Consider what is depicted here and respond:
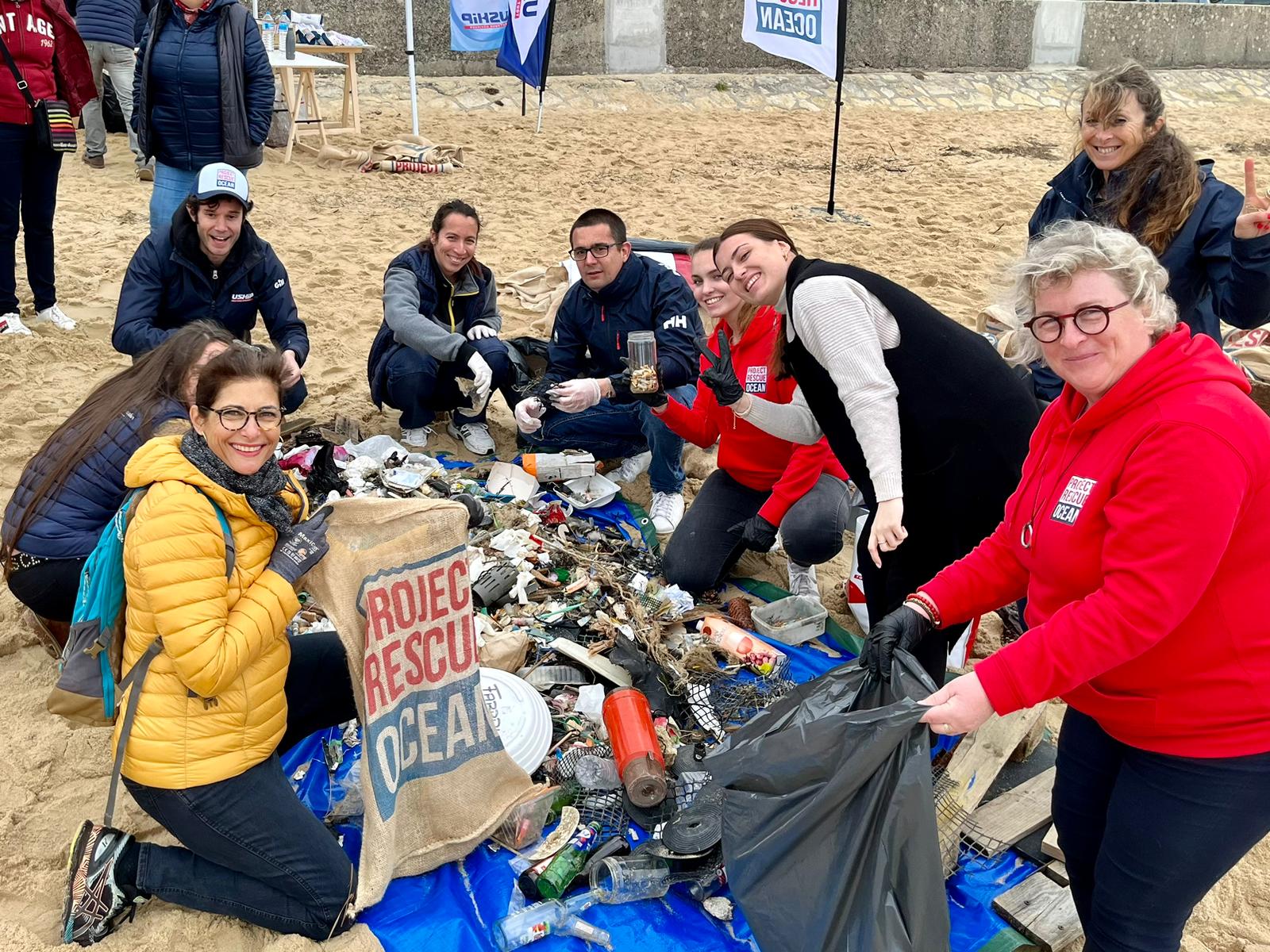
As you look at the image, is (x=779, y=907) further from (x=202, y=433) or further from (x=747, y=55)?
(x=747, y=55)

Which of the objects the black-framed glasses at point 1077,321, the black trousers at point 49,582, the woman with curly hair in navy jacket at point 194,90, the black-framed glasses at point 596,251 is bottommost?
the black trousers at point 49,582

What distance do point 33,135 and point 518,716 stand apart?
4.30m

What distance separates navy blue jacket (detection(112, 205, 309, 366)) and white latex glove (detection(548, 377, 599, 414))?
1.29 meters

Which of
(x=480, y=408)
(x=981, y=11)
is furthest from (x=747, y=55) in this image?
(x=480, y=408)

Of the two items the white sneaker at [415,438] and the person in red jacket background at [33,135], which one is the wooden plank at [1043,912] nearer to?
the white sneaker at [415,438]

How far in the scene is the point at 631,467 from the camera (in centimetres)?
488

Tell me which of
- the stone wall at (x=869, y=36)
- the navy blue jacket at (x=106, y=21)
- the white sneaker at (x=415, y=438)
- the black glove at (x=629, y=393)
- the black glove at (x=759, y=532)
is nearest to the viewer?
the black glove at (x=759, y=532)

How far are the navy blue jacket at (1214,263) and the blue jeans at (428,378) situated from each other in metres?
2.57

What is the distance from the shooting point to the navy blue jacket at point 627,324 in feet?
14.8

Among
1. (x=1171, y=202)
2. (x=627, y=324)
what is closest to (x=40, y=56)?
(x=627, y=324)

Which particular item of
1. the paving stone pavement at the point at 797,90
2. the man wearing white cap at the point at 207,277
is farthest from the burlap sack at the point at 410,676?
the paving stone pavement at the point at 797,90

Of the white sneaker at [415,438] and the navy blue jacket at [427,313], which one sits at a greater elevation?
the navy blue jacket at [427,313]

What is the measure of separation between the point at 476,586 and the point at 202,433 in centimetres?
139

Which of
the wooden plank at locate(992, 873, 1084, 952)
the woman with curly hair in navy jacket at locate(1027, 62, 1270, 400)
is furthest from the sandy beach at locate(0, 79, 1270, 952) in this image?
the woman with curly hair in navy jacket at locate(1027, 62, 1270, 400)
